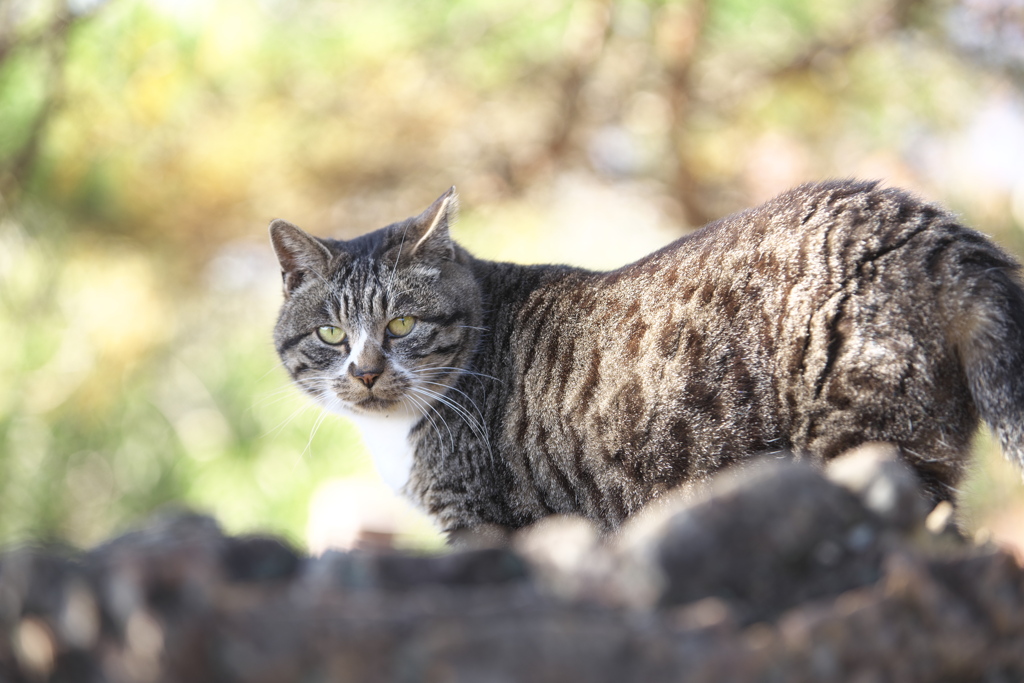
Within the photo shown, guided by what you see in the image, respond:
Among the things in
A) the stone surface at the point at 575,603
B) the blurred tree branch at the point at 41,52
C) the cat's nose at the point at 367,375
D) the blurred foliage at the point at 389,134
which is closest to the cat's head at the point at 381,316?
the cat's nose at the point at 367,375

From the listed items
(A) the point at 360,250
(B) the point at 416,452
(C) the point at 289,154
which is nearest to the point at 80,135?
(C) the point at 289,154

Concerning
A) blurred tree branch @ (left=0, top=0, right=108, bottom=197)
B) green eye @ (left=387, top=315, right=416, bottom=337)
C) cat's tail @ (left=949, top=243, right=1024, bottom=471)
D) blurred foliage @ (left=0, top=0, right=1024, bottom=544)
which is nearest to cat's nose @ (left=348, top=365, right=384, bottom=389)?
green eye @ (left=387, top=315, right=416, bottom=337)

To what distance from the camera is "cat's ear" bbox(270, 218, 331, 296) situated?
1614 mm

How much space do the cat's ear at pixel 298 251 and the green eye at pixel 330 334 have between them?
0.11 meters

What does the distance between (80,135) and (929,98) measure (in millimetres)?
2948

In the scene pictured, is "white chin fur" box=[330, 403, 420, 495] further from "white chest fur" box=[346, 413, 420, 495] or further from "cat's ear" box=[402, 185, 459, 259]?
"cat's ear" box=[402, 185, 459, 259]

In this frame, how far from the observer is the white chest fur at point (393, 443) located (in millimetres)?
1545

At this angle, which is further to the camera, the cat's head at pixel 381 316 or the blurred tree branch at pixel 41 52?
the blurred tree branch at pixel 41 52

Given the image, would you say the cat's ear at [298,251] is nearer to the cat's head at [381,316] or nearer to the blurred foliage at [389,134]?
the cat's head at [381,316]

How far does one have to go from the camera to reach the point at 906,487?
670 millimetres

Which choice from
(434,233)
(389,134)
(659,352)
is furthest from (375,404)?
(389,134)

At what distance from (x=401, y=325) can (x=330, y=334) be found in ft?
0.48

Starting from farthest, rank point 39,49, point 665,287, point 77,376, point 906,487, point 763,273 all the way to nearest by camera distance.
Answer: point 77,376, point 39,49, point 665,287, point 763,273, point 906,487

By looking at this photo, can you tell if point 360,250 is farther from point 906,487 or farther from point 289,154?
point 289,154
